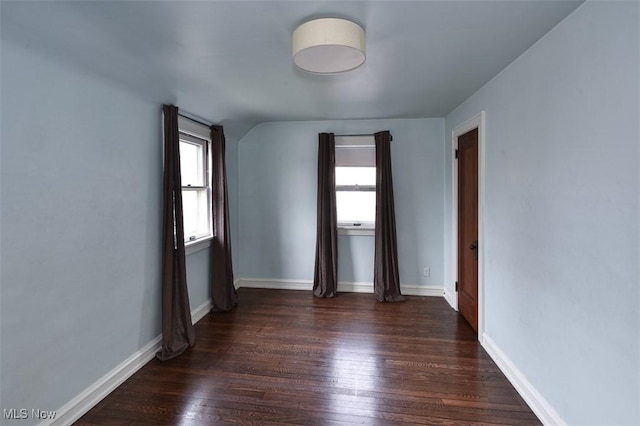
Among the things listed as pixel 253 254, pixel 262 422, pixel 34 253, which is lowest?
pixel 262 422

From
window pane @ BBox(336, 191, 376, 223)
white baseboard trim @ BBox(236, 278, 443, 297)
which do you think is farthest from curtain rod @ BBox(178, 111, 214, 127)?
white baseboard trim @ BBox(236, 278, 443, 297)

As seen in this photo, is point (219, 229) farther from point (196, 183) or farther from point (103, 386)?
point (103, 386)

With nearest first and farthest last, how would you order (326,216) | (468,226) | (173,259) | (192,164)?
(173,259)
(468,226)
(192,164)
(326,216)

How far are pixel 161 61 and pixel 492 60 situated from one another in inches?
91.1

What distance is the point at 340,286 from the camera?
14.9 ft

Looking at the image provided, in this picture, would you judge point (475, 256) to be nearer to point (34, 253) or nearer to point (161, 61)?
point (161, 61)

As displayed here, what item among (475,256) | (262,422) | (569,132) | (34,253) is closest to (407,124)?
(475,256)

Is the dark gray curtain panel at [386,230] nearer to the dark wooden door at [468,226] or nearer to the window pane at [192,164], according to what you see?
the dark wooden door at [468,226]

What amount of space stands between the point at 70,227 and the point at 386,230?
3.25 meters

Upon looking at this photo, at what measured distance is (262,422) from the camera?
2016 millimetres

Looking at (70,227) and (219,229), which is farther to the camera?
(219,229)

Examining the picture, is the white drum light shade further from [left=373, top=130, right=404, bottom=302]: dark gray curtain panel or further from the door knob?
Result: [left=373, top=130, right=404, bottom=302]: dark gray curtain panel

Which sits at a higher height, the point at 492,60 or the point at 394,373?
the point at 492,60

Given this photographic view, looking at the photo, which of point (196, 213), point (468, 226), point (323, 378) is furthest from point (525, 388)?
point (196, 213)
